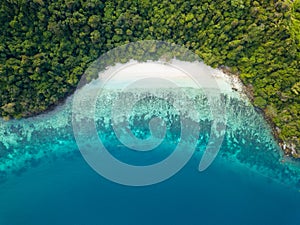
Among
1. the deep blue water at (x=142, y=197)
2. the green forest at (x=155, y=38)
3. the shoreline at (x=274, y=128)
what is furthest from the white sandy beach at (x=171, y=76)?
the deep blue water at (x=142, y=197)

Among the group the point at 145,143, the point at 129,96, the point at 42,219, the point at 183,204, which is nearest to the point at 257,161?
the point at 183,204

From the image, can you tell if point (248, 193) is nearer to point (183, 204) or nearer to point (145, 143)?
point (183, 204)

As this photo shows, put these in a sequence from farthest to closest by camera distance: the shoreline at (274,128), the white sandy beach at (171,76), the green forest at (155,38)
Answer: the white sandy beach at (171,76) < the shoreline at (274,128) < the green forest at (155,38)

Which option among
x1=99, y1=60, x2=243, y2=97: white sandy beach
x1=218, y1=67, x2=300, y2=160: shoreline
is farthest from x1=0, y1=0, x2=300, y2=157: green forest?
x1=99, y1=60, x2=243, y2=97: white sandy beach

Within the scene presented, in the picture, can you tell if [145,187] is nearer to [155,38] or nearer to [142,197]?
[142,197]

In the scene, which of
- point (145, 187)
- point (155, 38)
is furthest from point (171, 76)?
point (145, 187)

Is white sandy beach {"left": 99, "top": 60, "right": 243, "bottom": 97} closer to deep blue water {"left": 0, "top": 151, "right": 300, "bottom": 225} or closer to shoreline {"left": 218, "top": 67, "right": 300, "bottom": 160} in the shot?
shoreline {"left": 218, "top": 67, "right": 300, "bottom": 160}

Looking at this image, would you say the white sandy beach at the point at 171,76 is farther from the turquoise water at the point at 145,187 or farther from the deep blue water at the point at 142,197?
the deep blue water at the point at 142,197
